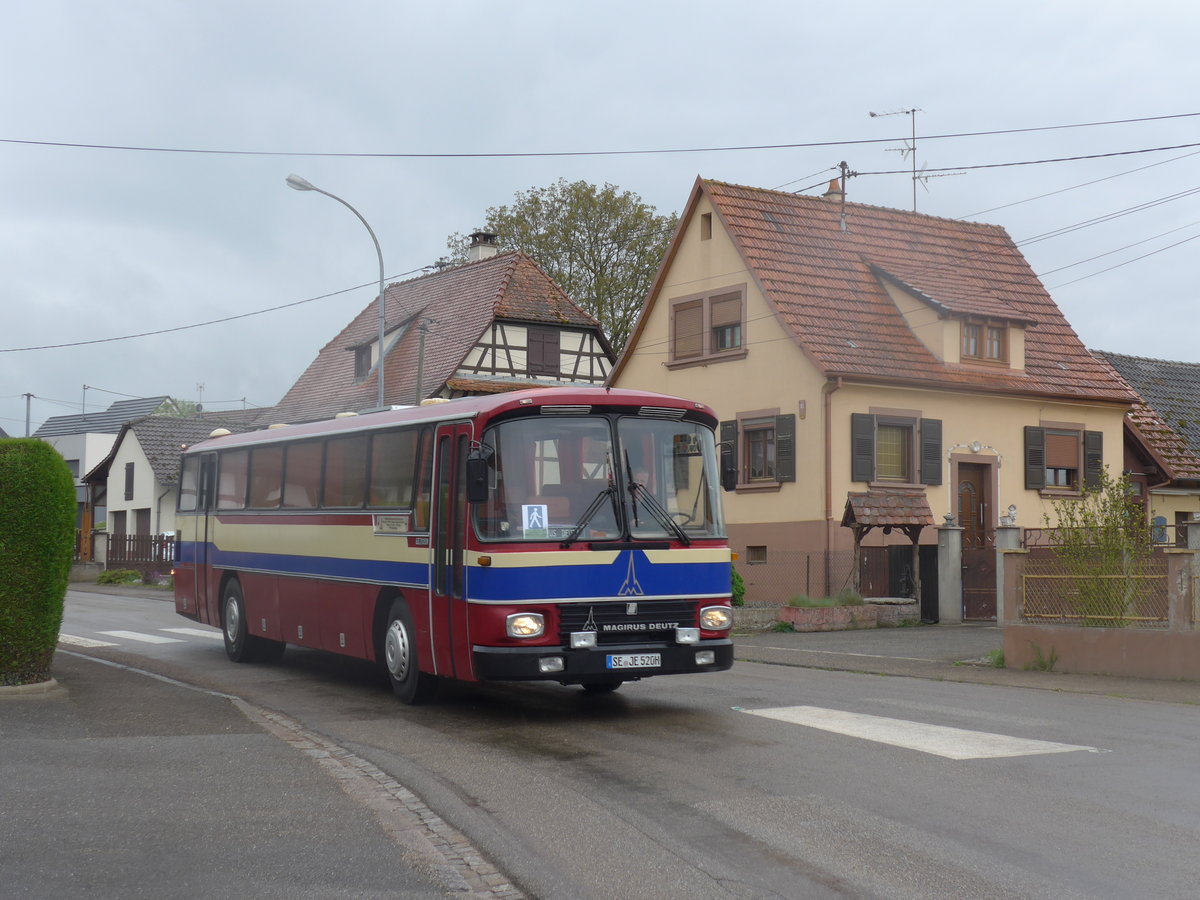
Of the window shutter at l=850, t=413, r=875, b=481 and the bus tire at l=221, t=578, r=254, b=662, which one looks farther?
the window shutter at l=850, t=413, r=875, b=481

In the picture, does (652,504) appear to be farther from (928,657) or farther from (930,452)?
(930,452)

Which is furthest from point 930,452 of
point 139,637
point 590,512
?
point 590,512

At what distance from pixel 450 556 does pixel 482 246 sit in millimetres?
42584

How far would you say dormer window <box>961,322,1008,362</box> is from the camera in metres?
33.2

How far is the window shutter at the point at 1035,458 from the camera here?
109 ft

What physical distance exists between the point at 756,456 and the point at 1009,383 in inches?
243

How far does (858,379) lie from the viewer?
30156 mm

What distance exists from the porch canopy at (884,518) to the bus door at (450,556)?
15.8 metres

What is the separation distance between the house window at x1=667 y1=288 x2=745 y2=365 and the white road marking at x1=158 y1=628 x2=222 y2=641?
1417cm

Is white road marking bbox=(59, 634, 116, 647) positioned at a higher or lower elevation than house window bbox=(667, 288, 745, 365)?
lower

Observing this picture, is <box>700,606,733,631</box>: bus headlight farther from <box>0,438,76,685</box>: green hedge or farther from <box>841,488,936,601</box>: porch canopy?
<box>841,488,936,601</box>: porch canopy

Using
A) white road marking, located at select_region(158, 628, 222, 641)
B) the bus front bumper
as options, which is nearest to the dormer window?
white road marking, located at select_region(158, 628, 222, 641)

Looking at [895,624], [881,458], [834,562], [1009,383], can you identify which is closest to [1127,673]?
[895,624]

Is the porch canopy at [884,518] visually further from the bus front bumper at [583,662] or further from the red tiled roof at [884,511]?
the bus front bumper at [583,662]
